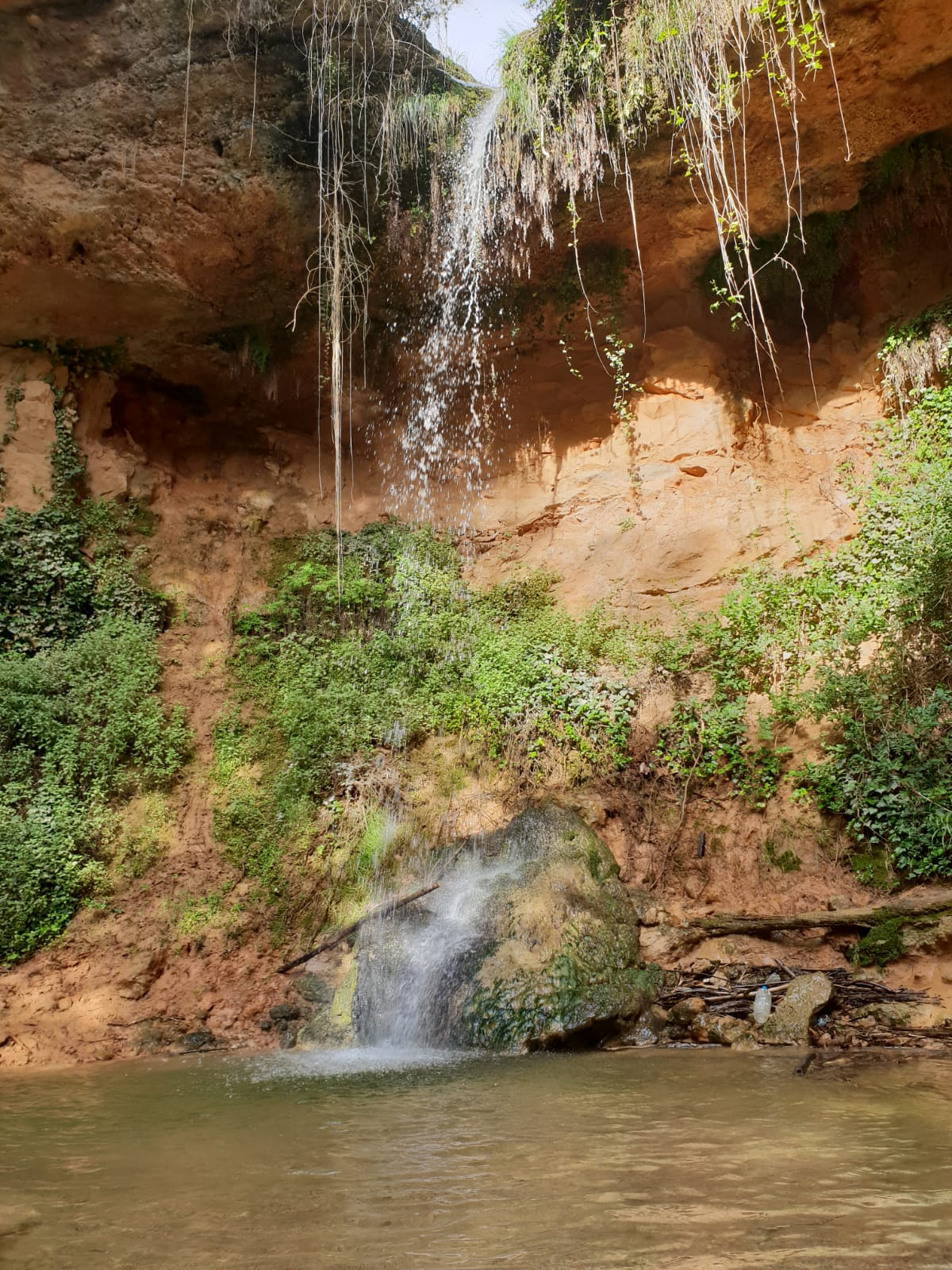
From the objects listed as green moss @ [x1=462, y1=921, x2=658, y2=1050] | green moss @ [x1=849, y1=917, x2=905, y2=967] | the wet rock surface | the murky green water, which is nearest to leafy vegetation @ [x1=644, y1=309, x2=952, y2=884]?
green moss @ [x1=849, y1=917, x2=905, y2=967]

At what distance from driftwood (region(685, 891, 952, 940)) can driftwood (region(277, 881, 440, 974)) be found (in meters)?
2.28

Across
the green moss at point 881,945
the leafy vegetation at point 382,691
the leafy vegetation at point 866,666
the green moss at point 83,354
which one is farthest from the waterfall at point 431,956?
the green moss at point 83,354

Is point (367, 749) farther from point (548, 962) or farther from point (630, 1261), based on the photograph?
point (630, 1261)

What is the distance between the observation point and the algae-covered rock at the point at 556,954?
584cm

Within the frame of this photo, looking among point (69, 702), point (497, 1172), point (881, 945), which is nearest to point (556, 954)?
point (881, 945)

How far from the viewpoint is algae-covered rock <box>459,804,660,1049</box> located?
19.1ft

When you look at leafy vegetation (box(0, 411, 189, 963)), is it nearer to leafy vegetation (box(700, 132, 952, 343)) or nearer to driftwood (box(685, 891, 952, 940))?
driftwood (box(685, 891, 952, 940))

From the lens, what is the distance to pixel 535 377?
11391 millimetres

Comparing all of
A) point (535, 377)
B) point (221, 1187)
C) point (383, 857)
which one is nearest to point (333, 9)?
point (535, 377)

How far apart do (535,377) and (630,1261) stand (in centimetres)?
1045

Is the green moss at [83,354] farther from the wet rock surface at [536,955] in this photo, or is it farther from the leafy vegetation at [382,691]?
the wet rock surface at [536,955]

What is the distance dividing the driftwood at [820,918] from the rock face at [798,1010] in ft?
1.69

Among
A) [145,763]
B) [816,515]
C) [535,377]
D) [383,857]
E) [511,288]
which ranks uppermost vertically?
[511,288]

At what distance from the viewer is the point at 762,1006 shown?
5.92 meters
